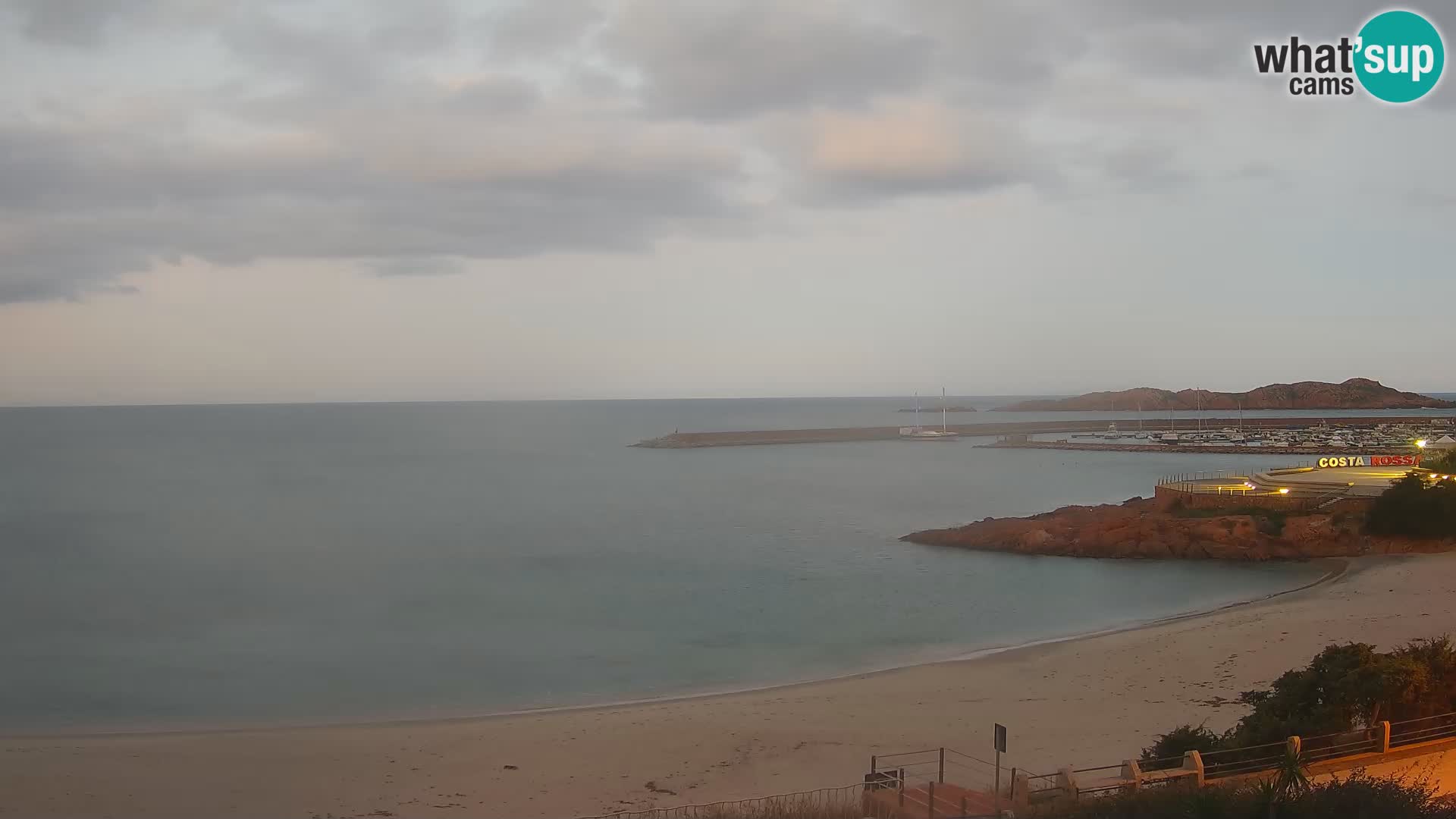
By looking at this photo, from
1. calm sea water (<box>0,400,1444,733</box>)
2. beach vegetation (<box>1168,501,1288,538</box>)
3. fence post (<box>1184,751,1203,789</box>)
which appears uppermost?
fence post (<box>1184,751,1203,789</box>)

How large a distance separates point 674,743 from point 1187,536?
78.9 feet

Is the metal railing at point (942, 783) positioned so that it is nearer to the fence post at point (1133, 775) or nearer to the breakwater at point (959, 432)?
the fence post at point (1133, 775)

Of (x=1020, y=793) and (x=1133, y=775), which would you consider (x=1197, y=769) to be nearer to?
(x=1133, y=775)

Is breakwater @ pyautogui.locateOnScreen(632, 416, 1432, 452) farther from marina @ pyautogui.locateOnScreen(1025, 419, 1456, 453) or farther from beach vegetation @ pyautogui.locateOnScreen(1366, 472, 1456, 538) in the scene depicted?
beach vegetation @ pyautogui.locateOnScreen(1366, 472, 1456, 538)

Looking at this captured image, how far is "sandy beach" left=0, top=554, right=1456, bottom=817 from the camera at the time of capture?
13219 millimetres

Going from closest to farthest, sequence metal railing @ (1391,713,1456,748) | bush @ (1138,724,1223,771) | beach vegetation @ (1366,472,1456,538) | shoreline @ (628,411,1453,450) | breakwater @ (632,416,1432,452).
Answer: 1. bush @ (1138,724,1223,771)
2. metal railing @ (1391,713,1456,748)
3. beach vegetation @ (1366,472,1456,538)
4. breakwater @ (632,416,1432,452)
5. shoreline @ (628,411,1453,450)

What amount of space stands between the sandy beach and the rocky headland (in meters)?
11.1

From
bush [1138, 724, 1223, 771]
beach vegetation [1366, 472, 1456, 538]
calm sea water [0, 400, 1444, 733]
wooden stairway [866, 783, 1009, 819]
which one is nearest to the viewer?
wooden stairway [866, 783, 1009, 819]

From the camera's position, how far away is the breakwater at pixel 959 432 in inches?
4478

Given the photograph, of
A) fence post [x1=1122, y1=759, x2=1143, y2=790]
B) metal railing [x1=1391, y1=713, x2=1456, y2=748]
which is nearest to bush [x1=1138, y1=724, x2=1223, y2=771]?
fence post [x1=1122, y1=759, x2=1143, y2=790]

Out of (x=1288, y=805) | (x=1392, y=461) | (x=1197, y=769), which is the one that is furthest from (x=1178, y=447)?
(x=1288, y=805)

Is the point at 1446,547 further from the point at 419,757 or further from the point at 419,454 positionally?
the point at 419,454

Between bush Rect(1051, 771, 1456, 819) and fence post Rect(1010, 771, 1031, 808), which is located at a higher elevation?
bush Rect(1051, 771, 1456, 819)

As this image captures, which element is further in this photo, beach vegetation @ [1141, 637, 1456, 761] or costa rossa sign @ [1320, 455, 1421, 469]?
costa rossa sign @ [1320, 455, 1421, 469]
